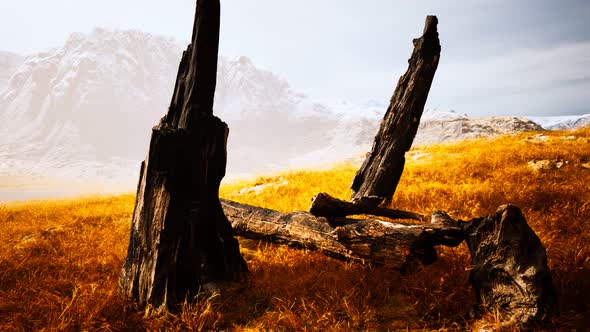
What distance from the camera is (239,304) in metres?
3.06

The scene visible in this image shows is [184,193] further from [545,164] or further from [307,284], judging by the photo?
[545,164]

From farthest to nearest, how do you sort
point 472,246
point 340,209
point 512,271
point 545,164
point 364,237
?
point 545,164 < point 340,209 < point 364,237 < point 472,246 < point 512,271

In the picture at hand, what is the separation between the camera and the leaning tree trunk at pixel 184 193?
2943mm

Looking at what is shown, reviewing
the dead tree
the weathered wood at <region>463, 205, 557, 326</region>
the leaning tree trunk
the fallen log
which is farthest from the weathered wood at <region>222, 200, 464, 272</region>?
the dead tree

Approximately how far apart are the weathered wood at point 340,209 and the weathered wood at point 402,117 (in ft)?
6.46

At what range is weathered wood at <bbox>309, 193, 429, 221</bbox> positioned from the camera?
3.62 m

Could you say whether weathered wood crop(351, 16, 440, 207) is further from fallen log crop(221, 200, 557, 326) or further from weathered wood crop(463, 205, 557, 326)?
weathered wood crop(463, 205, 557, 326)

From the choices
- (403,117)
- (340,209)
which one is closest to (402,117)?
(403,117)

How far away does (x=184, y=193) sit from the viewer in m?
3.06

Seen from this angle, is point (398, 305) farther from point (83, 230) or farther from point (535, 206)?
point (83, 230)

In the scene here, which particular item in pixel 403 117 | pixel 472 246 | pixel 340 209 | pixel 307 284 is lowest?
pixel 307 284

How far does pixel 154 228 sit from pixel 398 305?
8.11ft

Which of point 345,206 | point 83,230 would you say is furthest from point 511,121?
point 83,230

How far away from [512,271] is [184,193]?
3006 mm
